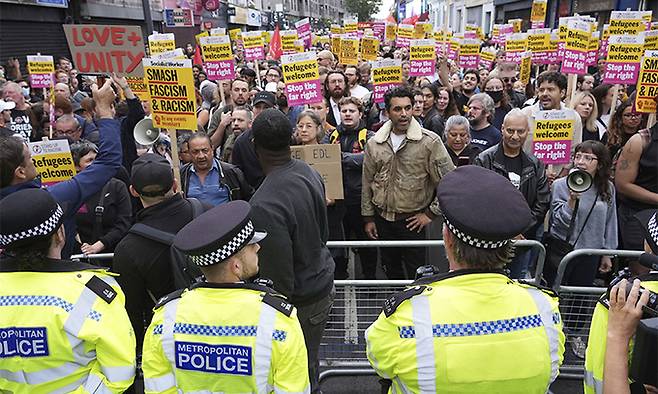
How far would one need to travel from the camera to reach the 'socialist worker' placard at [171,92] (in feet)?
15.2

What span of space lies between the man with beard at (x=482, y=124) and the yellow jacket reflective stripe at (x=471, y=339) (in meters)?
4.42

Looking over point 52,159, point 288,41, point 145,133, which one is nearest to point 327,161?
point 52,159

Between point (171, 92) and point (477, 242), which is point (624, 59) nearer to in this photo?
point (171, 92)

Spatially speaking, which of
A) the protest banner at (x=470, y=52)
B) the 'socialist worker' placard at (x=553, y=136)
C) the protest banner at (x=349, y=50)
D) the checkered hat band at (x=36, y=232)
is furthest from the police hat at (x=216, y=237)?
the protest banner at (x=470, y=52)

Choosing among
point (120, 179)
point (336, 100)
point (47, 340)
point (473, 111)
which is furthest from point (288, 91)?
point (47, 340)

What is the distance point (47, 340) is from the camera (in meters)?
2.09

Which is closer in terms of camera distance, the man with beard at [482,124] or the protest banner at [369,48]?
the man with beard at [482,124]

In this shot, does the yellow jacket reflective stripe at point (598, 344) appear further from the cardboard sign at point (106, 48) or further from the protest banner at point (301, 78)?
the protest banner at point (301, 78)

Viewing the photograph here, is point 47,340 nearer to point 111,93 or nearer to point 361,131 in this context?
point 111,93

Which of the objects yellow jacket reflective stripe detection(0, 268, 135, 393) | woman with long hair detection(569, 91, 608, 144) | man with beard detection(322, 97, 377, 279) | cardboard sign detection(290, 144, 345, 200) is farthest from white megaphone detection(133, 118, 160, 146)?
woman with long hair detection(569, 91, 608, 144)

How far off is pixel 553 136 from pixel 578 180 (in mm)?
1032

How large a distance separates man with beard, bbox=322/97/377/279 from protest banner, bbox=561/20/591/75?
349 cm

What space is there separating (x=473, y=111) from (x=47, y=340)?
17.3 ft

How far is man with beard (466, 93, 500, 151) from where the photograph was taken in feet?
19.9
